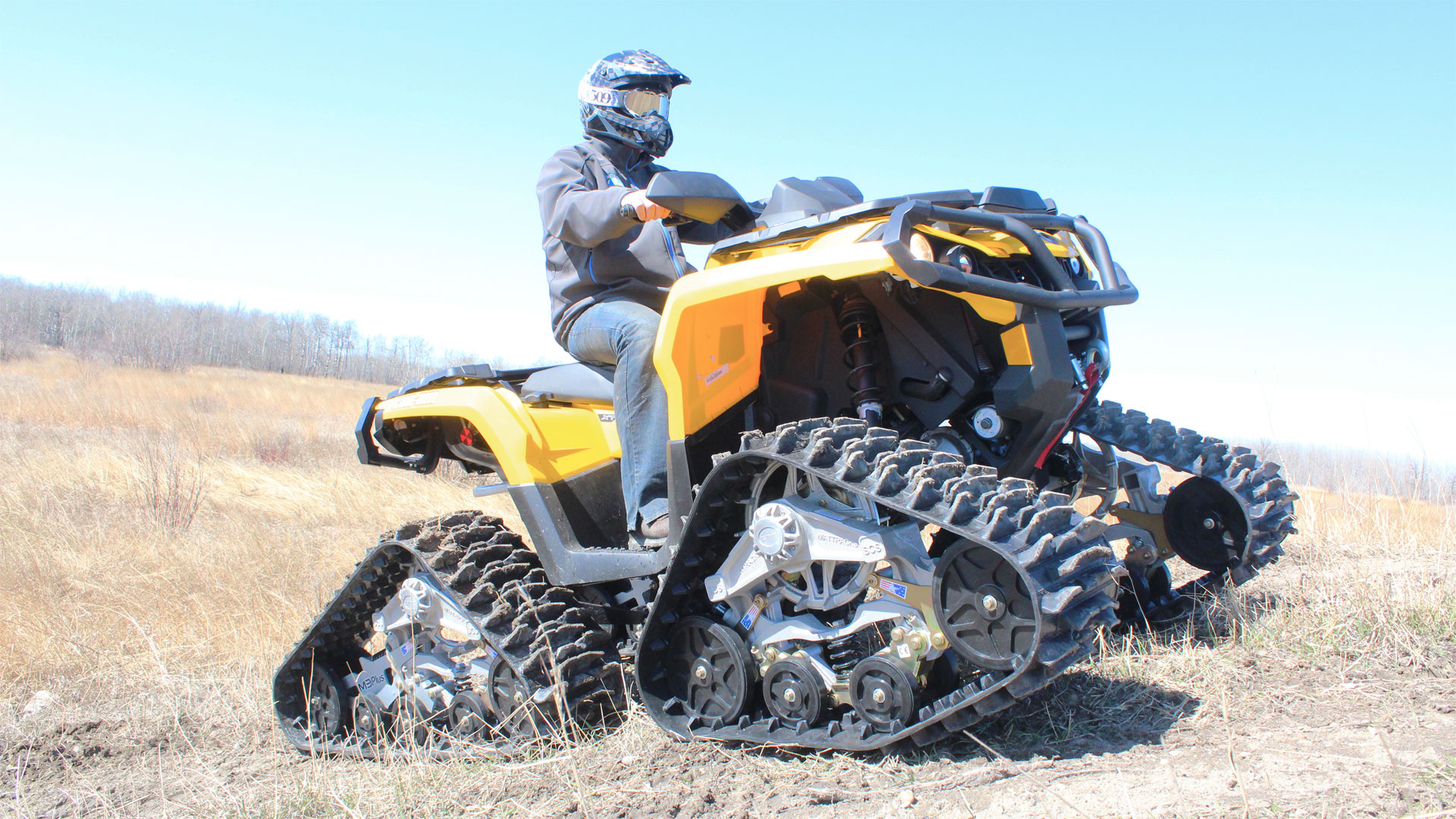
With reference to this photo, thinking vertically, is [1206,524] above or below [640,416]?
below

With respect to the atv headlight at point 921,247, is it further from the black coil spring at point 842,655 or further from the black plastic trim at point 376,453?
the black plastic trim at point 376,453

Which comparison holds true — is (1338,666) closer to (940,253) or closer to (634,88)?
(940,253)

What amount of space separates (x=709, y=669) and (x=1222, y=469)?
244 cm

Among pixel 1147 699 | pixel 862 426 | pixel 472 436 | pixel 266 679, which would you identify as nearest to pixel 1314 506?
pixel 1147 699

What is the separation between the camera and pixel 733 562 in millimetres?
2939

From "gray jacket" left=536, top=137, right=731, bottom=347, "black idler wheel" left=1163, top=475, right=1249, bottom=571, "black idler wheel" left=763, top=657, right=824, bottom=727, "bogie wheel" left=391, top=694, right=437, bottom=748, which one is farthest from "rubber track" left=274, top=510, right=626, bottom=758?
"black idler wheel" left=1163, top=475, right=1249, bottom=571

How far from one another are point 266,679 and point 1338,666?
193 inches

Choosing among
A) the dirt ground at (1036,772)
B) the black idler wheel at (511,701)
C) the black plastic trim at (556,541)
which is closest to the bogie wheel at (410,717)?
the dirt ground at (1036,772)

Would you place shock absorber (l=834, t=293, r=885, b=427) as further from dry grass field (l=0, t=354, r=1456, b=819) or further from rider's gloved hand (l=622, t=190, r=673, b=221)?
dry grass field (l=0, t=354, r=1456, b=819)

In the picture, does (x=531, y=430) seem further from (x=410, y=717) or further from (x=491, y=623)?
(x=410, y=717)

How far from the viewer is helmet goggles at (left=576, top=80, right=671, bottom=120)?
3939 mm

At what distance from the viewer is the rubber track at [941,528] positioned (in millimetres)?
2293

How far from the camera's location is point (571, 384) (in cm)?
392

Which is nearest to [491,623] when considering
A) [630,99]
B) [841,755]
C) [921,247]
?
[841,755]
